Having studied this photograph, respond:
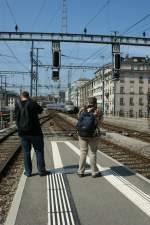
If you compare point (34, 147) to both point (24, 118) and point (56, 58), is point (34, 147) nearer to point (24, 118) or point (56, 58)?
point (24, 118)

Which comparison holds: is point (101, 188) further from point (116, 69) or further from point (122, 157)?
point (116, 69)

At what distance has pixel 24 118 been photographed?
9375 millimetres

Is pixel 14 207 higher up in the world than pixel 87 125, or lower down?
lower down

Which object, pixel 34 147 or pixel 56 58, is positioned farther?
pixel 56 58

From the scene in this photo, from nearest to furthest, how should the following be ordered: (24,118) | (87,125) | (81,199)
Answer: (81,199)
(87,125)
(24,118)

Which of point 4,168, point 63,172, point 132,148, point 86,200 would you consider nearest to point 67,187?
point 86,200

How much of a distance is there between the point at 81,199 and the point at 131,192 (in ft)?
3.45

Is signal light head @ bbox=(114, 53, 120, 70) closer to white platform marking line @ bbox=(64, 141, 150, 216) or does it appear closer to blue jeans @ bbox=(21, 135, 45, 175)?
white platform marking line @ bbox=(64, 141, 150, 216)

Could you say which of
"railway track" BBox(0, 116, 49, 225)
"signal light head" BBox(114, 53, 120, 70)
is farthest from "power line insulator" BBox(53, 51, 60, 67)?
"railway track" BBox(0, 116, 49, 225)

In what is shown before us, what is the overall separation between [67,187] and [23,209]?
1.86 metres

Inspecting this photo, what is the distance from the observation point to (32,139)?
376 inches

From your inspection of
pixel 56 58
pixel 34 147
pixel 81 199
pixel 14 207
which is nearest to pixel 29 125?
pixel 34 147

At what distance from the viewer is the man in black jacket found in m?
9.36

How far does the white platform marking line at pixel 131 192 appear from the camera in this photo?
6.87 metres
